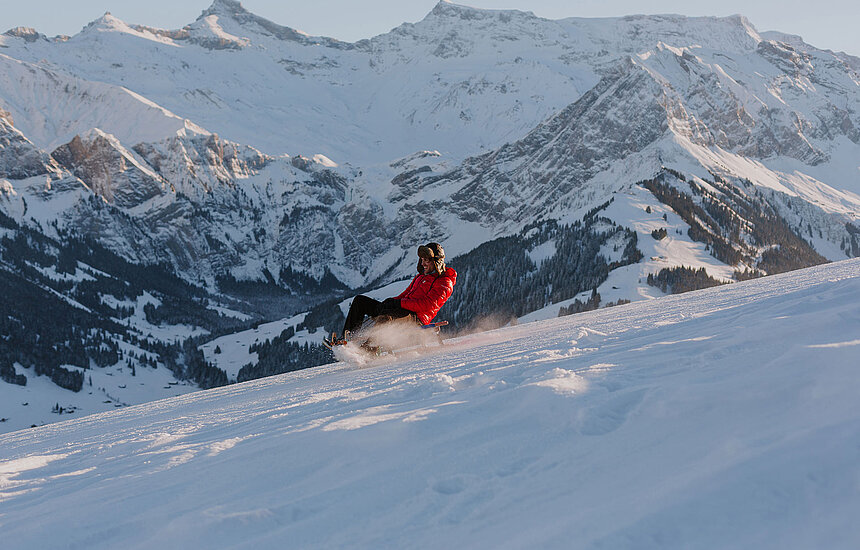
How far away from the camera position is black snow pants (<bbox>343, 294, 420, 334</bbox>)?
16625 millimetres

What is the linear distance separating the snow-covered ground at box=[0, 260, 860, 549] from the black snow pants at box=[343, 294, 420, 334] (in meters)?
7.60

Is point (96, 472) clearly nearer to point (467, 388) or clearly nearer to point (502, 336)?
point (467, 388)

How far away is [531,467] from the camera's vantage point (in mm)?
Answer: 5297

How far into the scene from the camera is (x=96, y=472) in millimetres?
7465

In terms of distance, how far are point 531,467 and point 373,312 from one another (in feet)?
38.1

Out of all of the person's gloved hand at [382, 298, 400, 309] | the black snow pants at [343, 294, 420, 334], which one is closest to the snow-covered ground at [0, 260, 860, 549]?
the black snow pants at [343, 294, 420, 334]

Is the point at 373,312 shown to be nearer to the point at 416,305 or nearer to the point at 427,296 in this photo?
the point at 416,305

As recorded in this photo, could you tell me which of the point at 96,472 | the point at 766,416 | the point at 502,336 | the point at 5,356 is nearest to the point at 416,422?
the point at 766,416

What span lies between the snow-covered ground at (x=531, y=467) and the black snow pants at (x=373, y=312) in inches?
299

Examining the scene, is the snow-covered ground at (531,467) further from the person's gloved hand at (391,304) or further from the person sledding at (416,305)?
the person's gloved hand at (391,304)

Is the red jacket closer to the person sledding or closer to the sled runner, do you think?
the person sledding

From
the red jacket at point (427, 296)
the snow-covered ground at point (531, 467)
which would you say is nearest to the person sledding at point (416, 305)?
the red jacket at point (427, 296)

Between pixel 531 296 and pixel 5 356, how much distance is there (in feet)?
383

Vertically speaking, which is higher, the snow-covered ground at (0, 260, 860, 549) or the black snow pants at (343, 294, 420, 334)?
the black snow pants at (343, 294, 420, 334)
